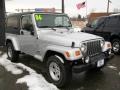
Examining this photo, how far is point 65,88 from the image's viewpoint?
550 centimetres

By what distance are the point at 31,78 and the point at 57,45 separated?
4.34ft

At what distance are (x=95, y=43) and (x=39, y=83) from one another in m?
1.82

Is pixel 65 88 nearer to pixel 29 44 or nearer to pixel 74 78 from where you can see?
pixel 74 78

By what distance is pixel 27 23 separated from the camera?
691cm

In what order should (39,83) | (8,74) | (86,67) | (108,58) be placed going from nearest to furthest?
(86,67) → (39,83) → (108,58) → (8,74)

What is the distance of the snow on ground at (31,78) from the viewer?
5.47 meters

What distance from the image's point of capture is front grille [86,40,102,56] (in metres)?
5.49

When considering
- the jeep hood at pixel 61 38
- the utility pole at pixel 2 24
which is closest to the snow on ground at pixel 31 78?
the jeep hood at pixel 61 38

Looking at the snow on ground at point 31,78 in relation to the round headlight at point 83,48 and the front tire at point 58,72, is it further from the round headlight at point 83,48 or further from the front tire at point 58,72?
the round headlight at point 83,48

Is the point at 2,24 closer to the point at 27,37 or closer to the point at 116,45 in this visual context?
the point at 27,37

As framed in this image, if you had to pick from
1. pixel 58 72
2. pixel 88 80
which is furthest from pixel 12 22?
pixel 88 80

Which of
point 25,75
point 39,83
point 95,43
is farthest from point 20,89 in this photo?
point 95,43

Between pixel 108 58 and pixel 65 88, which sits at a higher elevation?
pixel 108 58

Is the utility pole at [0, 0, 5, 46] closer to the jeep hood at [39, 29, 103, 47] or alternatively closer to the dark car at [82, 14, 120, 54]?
the dark car at [82, 14, 120, 54]
